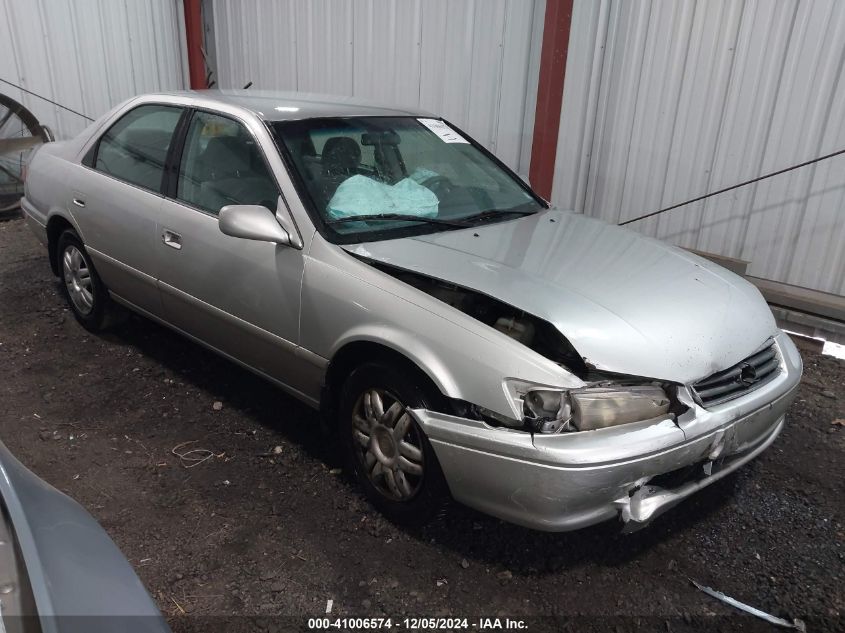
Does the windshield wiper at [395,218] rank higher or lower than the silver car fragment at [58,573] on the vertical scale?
higher

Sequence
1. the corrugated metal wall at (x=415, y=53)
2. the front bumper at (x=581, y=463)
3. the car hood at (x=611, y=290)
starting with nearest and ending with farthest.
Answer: the front bumper at (x=581, y=463)
the car hood at (x=611, y=290)
the corrugated metal wall at (x=415, y=53)

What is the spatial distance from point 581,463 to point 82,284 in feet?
11.9

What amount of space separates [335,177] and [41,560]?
215 cm

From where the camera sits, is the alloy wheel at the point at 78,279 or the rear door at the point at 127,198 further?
the alloy wheel at the point at 78,279

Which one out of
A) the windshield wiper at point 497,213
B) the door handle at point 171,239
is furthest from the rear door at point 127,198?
the windshield wiper at point 497,213

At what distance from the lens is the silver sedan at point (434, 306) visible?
2324 millimetres

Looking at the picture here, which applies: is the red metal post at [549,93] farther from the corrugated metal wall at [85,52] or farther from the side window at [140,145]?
the corrugated metal wall at [85,52]

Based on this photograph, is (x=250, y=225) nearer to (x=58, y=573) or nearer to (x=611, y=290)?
(x=611, y=290)

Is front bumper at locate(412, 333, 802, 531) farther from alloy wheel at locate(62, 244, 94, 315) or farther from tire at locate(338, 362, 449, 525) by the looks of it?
alloy wheel at locate(62, 244, 94, 315)

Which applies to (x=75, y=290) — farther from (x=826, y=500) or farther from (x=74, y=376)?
(x=826, y=500)

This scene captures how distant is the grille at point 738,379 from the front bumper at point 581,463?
0.14 feet

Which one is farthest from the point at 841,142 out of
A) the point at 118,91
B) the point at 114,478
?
the point at 118,91

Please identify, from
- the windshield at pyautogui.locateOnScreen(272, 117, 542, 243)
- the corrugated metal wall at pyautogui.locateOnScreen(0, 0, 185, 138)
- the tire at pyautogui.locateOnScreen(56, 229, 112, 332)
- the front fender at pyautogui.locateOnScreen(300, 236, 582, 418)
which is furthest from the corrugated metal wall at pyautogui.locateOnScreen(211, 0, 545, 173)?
the front fender at pyautogui.locateOnScreen(300, 236, 582, 418)

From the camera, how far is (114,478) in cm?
312
